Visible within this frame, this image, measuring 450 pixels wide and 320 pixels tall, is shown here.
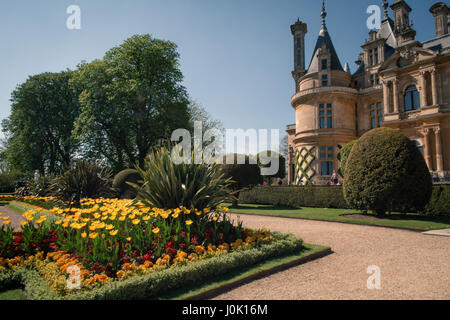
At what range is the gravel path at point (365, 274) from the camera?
12.9 feet

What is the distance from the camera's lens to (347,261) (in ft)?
18.2

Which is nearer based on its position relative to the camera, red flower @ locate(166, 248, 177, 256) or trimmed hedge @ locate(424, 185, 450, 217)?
red flower @ locate(166, 248, 177, 256)

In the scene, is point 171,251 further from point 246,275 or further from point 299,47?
point 299,47

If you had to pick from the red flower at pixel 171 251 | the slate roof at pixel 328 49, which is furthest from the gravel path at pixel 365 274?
the slate roof at pixel 328 49

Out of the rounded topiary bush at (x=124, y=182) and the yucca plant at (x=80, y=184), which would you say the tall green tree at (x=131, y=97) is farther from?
the yucca plant at (x=80, y=184)

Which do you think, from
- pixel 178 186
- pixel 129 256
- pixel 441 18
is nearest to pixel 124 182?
pixel 178 186

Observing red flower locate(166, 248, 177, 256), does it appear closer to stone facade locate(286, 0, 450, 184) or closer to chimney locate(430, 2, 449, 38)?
stone facade locate(286, 0, 450, 184)

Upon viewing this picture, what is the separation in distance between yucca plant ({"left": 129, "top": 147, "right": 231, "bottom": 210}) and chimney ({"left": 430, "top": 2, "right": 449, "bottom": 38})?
1242 inches

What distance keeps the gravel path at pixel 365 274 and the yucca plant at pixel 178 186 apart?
93.4 inches

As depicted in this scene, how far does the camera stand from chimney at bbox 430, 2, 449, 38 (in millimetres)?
26156

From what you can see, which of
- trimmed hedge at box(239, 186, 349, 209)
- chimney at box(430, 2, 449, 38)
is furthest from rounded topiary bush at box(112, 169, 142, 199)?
chimney at box(430, 2, 449, 38)

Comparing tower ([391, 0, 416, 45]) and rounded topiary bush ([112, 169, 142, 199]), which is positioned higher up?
tower ([391, 0, 416, 45])

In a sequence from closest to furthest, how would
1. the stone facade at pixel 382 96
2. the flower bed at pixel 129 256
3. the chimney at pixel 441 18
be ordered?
the flower bed at pixel 129 256 → the stone facade at pixel 382 96 → the chimney at pixel 441 18
